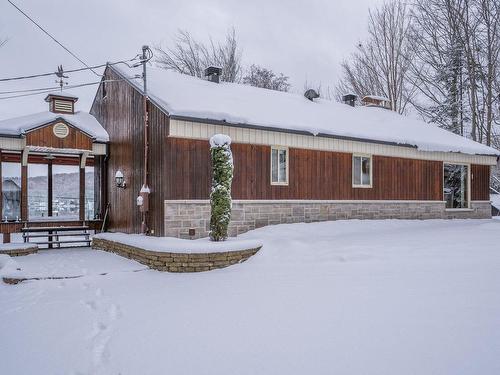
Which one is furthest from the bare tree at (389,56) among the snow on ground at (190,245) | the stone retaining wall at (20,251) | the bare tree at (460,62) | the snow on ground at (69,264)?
the stone retaining wall at (20,251)

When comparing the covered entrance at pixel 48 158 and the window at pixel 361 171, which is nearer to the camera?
the covered entrance at pixel 48 158

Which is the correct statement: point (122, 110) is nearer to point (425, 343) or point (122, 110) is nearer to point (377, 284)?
point (377, 284)

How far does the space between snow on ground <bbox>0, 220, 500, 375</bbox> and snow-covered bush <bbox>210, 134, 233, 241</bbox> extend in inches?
40.7

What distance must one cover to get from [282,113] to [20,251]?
808 centimetres

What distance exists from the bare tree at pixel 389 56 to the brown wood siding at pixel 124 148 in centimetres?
1966

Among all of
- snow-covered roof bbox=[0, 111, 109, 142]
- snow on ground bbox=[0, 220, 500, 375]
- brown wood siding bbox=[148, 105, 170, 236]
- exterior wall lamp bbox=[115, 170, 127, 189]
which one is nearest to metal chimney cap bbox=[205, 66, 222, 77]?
brown wood siding bbox=[148, 105, 170, 236]

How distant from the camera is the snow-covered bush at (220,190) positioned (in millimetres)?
8742

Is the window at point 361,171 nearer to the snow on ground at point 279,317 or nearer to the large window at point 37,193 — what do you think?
the snow on ground at point 279,317

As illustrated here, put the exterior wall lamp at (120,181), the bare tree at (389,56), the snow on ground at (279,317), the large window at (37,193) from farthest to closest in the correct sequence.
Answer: the bare tree at (389,56) < the large window at (37,193) < the exterior wall lamp at (120,181) < the snow on ground at (279,317)

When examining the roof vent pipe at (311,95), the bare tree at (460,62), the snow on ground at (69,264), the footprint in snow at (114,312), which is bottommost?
the footprint in snow at (114,312)

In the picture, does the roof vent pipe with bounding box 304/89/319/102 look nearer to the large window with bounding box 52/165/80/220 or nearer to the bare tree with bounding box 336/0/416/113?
the large window with bounding box 52/165/80/220

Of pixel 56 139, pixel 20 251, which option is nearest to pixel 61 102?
pixel 56 139

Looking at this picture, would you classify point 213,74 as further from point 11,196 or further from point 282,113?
point 11,196

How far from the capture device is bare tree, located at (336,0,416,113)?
2661cm
